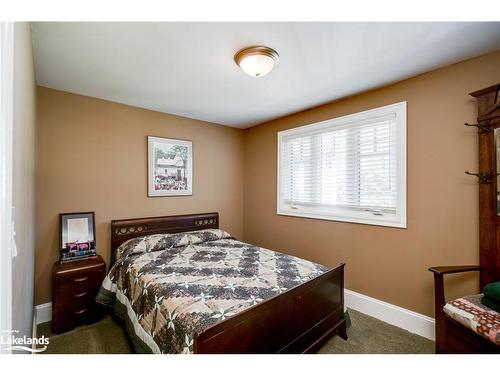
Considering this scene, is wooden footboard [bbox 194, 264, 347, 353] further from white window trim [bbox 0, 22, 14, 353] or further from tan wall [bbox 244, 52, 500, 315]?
white window trim [bbox 0, 22, 14, 353]

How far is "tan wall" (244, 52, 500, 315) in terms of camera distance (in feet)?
6.57

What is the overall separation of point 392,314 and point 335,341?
29.6 inches

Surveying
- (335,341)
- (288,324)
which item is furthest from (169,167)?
(335,341)

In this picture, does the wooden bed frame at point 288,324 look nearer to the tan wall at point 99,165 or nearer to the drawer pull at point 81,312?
the drawer pull at point 81,312

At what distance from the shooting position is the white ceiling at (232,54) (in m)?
1.62

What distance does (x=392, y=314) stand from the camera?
7.96 ft

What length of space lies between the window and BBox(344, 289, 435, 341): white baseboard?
839 millimetres

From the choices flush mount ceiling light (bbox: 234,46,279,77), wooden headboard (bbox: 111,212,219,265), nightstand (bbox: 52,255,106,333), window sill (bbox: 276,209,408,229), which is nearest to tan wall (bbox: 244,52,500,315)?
window sill (bbox: 276,209,408,229)

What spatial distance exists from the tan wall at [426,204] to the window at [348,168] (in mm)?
95

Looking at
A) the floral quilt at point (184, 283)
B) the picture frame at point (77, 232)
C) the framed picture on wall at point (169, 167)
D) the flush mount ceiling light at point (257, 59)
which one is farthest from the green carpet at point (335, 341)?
the flush mount ceiling light at point (257, 59)

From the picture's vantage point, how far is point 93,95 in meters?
2.74

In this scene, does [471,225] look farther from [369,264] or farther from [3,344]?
[3,344]

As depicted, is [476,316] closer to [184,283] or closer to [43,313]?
[184,283]
